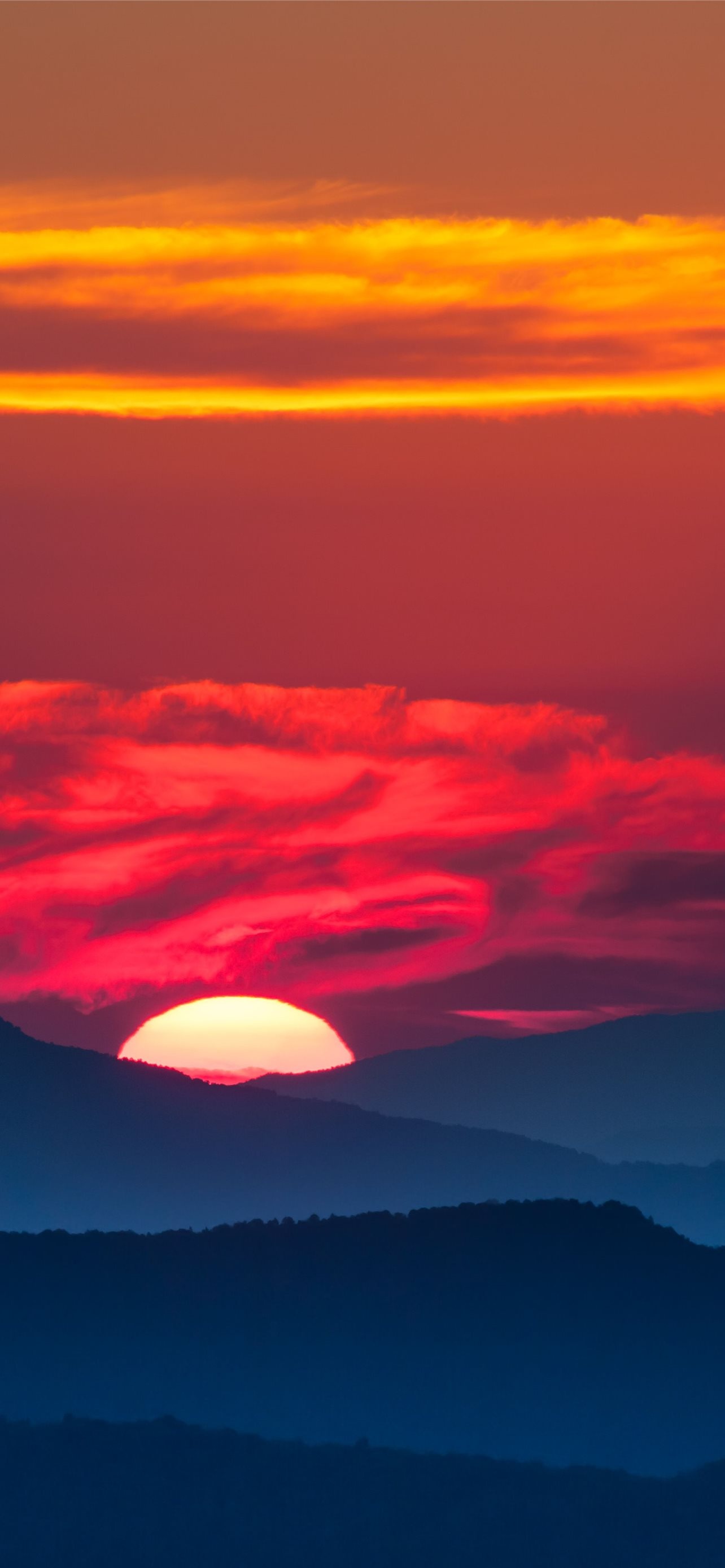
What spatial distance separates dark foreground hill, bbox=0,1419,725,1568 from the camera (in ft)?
510

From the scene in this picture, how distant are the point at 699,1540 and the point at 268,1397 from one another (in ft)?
168

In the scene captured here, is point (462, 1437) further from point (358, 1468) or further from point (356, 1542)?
point (356, 1542)

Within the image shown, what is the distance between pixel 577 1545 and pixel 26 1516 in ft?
142

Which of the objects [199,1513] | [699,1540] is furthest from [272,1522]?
[699,1540]

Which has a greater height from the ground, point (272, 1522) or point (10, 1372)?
point (10, 1372)

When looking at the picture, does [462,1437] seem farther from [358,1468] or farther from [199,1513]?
[199,1513]

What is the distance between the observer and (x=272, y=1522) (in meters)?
159

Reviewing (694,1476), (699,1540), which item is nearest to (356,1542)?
(699,1540)

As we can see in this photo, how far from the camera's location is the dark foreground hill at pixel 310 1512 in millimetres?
155500

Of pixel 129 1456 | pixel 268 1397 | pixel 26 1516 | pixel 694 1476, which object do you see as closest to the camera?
pixel 26 1516

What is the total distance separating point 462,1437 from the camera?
193625mm

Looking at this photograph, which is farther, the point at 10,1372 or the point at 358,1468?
the point at 10,1372

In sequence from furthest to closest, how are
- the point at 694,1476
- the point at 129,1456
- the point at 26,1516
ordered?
the point at 694,1476 < the point at 129,1456 < the point at 26,1516

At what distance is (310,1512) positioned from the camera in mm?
163375
